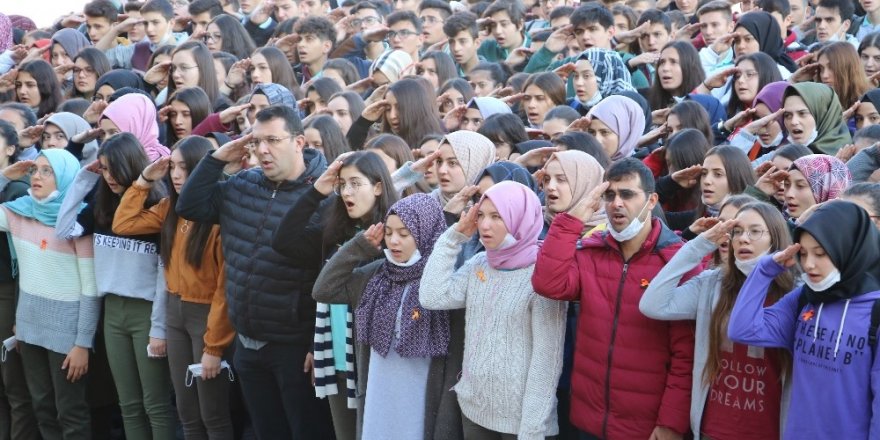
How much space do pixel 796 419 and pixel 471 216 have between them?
5.35 ft

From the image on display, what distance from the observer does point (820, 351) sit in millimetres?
4750

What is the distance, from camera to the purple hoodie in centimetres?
466

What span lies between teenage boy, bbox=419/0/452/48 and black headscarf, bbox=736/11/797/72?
3.61 meters

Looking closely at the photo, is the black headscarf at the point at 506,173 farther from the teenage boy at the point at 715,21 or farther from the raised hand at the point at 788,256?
the teenage boy at the point at 715,21

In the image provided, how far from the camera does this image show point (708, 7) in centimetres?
1048

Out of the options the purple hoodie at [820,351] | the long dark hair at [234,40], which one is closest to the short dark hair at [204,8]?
the long dark hair at [234,40]

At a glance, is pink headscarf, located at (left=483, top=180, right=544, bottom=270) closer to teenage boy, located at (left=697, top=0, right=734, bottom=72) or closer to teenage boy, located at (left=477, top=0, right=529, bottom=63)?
teenage boy, located at (left=697, top=0, right=734, bottom=72)

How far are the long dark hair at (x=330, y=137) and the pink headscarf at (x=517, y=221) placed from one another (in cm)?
227

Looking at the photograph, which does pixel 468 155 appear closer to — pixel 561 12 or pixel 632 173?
pixel 632 173

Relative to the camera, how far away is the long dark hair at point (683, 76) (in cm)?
907

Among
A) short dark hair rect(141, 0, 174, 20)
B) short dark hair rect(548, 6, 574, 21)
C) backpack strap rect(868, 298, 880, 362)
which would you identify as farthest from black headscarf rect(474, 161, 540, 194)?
short dark hair rect(141, 0, 174, 20)

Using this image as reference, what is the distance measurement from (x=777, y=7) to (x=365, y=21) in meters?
3.99

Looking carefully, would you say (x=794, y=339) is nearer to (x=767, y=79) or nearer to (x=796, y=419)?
(x=796, y=419)

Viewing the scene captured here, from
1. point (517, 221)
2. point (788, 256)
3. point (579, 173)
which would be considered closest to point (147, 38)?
point (579, 173)
